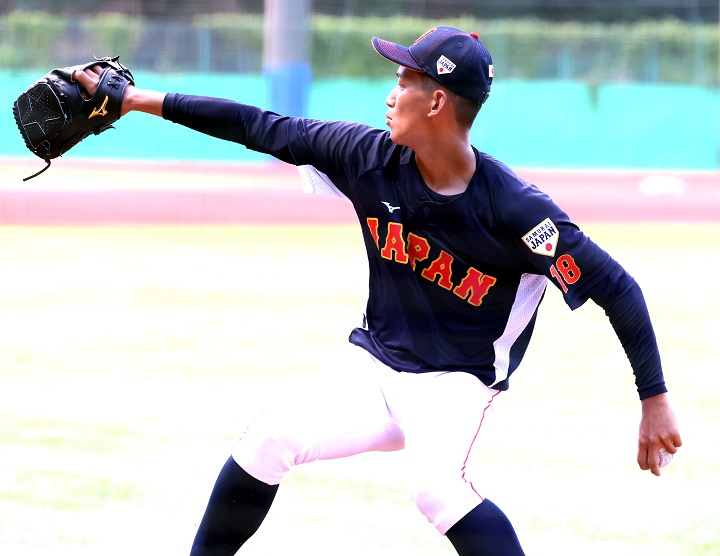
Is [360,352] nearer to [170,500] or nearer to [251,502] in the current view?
[251,502]

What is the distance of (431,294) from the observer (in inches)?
122

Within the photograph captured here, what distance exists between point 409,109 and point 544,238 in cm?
53

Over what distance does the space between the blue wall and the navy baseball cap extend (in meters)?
16.9

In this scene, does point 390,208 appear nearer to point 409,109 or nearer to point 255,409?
point 409,109

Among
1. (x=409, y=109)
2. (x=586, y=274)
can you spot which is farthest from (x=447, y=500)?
(x=409, y=109)

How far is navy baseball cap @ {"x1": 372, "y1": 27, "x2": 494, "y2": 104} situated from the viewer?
3.00m

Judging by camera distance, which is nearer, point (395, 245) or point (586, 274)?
point (586, 274)

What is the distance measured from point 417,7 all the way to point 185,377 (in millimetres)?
19274

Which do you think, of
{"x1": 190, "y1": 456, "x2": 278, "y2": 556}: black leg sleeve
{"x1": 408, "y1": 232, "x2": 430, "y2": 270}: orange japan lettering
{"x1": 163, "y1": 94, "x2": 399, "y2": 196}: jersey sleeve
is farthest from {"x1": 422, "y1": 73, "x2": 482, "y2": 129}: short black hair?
{"x1": 190, "y1": 456, "x2": 278, "y2": 556}: black leg sleeve

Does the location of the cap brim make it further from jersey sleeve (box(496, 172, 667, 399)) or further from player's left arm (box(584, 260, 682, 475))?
player's left arm (box(584, 260, 682, 475))

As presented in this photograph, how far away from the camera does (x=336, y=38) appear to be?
22.1m

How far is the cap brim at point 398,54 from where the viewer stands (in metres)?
3.02

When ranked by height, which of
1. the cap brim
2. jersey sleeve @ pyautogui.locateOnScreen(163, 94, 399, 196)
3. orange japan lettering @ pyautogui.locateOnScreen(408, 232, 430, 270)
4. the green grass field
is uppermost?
the cap brim

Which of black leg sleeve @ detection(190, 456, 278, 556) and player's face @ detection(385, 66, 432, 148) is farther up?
player's face @ detection(385, 66, 432, 148)
